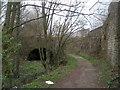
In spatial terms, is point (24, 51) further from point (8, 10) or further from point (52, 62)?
point (8, 10)

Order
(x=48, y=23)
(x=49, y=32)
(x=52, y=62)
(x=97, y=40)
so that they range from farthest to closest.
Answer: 1. (x=97, y=40)
2. (x=52, y=62)
3. (x=49, y=32)
4. (x=48, y=23)

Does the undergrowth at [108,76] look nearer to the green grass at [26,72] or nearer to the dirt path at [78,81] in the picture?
the dirt path at [78,81]

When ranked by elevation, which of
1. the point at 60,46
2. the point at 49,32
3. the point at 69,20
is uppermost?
the point at 69,20

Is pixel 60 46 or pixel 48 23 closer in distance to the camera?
pixel 48 23

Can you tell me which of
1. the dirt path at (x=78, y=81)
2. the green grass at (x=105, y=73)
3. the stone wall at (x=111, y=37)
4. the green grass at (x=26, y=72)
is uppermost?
the stone wall at (x=111, y=37)

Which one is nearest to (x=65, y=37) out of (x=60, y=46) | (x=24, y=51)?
(x=60, y=46)

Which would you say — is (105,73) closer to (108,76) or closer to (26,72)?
(108,76)

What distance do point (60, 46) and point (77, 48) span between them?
1354 cm

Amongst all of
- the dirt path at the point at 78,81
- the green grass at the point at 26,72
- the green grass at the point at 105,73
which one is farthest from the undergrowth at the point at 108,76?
the green grass at the point at 26,72

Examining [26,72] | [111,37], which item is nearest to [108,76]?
[111,37]

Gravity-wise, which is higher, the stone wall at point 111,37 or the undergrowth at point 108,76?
the stone wall at point 111,37

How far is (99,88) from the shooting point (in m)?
6.83

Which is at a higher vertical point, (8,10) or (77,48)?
(8,10)

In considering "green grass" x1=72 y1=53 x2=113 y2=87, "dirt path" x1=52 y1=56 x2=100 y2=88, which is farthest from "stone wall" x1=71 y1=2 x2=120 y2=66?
"dirt path" x1=52 y1=56 x2=100 y2=88
